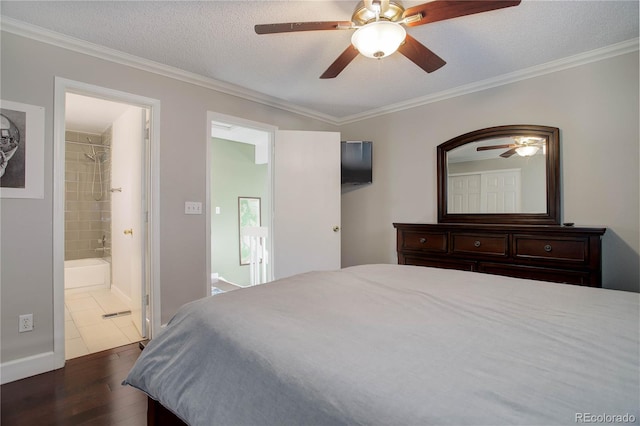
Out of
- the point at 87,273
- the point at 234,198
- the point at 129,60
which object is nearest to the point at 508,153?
the point at 129,60

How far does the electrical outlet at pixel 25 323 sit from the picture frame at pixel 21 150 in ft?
2.63

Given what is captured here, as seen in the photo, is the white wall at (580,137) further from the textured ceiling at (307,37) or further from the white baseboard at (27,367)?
the white baseboard at (27,367)

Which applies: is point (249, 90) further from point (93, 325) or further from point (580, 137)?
point (580, 137)

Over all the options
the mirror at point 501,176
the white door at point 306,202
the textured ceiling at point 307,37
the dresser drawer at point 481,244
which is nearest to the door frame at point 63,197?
the textured ceiling at point 307,37

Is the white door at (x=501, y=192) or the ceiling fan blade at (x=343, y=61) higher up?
the ceiling fan blade at (x=343, y=61)

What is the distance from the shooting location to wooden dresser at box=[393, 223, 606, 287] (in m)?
2.10

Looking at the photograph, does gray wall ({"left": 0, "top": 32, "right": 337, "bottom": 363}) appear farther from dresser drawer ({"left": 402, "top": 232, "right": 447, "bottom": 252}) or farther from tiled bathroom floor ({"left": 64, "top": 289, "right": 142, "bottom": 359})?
dresser drawer ({"left": 402, "top": 232, "right": 447, "bottom": 252})

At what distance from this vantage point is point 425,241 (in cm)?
291

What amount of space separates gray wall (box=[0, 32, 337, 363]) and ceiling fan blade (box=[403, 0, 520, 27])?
2039 millimetres

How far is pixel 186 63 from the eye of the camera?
2521 mm

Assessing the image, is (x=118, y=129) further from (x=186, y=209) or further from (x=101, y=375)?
(x=101, y=375)

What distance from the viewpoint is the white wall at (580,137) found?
7.35ft

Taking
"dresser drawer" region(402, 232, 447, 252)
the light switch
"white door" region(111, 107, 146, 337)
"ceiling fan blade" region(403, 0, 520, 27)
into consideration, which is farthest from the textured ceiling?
"dresser drawer" region(402, 232, 447, 252)

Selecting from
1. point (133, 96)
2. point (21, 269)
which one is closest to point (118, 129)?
point (133, 96)
